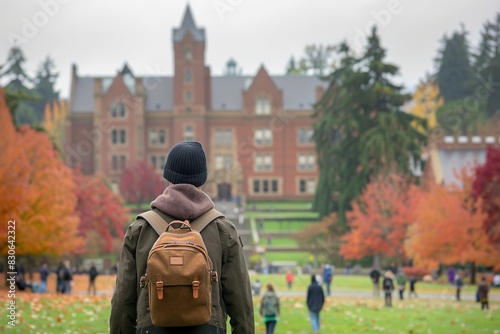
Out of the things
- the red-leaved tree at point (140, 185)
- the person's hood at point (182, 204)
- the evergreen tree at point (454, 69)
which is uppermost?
the evergreen tree at point (454, 69)

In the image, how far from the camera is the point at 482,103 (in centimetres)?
9100

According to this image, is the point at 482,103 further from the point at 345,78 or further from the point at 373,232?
the point at 373,232

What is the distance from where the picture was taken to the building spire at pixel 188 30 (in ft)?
301

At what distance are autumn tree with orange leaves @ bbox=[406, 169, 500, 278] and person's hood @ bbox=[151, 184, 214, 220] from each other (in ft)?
114

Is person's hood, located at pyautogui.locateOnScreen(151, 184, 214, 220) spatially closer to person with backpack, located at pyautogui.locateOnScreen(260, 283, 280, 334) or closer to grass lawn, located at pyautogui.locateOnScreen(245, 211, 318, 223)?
person with backpack, located at pyautogui.locateOnScreen(260, 283, 280, 334)

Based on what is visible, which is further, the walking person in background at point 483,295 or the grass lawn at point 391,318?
the walking person in background at point 483,295

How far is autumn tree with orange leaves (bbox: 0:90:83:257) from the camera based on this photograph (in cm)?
3047

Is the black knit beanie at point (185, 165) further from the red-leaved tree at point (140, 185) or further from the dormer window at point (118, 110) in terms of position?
the dormer window at point (118, 110)

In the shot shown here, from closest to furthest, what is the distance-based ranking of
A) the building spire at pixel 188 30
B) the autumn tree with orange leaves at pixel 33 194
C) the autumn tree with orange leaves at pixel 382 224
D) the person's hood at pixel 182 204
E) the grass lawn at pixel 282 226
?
the person's hood at pixel 182 204 < the autumn tree with orange leaves at pixel 33 194 < the autumn tree with orange leaves at pixel 382 224 < the grass lawn at pixel 282 226 < the building spire at pixel 188 30

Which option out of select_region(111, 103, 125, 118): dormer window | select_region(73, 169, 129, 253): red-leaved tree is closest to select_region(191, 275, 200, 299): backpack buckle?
select_region(73, 169, 129, 253): red-leaved tree

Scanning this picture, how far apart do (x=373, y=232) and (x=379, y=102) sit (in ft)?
37.5

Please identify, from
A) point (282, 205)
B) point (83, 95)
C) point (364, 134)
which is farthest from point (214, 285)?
point (83, 95)

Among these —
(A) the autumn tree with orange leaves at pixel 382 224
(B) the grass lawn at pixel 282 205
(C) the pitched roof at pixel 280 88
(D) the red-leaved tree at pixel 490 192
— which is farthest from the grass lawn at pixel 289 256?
(C) the pitched roof at pixel 280 88

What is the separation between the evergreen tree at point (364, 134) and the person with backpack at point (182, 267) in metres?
50.0
